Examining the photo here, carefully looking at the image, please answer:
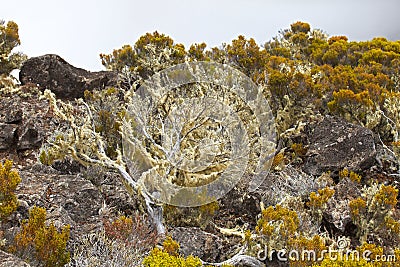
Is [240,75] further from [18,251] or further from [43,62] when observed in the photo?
[18,251]

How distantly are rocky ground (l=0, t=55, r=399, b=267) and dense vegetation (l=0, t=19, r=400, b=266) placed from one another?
19 centimetres

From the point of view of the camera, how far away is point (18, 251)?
466 cm

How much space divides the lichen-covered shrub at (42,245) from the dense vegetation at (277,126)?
0.07ft

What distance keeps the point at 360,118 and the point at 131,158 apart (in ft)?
15.8

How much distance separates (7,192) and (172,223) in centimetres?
224

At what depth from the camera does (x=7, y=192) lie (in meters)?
5.35

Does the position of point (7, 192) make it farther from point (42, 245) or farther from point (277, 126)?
point (277, 126)

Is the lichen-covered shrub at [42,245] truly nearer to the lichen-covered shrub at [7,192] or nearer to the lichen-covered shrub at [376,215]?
the lichen-covered shrub at [7,192]

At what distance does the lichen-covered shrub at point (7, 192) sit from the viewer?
522 centimetres

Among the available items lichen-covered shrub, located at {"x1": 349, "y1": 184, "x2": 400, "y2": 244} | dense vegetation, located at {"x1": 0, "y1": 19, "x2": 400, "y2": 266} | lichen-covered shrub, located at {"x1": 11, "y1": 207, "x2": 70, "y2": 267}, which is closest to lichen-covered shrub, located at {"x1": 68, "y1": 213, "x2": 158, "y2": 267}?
dense vegetation, located at {"x1": 0, "y1": 19, "x2": 400, "y2": 266}

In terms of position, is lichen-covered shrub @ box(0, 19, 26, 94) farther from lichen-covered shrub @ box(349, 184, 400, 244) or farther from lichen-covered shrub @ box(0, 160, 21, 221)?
lichen-covered shrub @ box(349, 184, 400, 244)

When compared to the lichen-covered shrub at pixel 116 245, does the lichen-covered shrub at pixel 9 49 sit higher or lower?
higher

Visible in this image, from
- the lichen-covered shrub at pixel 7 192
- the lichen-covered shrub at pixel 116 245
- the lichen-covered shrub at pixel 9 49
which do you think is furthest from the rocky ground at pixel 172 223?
the lichen-covered shrub at pixel 9 49

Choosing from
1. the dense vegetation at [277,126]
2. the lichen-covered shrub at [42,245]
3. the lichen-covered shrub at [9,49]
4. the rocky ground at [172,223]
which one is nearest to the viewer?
the lichen-covered shrub at [42,245]
